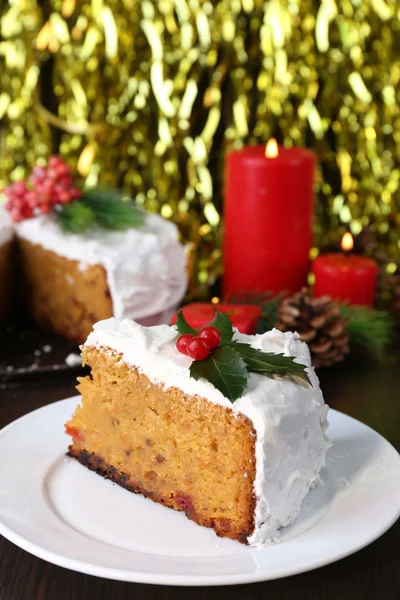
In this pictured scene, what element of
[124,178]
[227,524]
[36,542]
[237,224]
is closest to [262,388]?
[227,524]

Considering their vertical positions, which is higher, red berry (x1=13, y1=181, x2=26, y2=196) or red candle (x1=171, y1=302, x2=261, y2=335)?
red berry (x1=13, y1=181, x2=26, y2=196)

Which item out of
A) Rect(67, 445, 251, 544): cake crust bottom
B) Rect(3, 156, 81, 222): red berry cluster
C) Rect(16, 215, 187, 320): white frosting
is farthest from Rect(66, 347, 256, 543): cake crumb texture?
Rect(3, 156, 81, 222): red berry cluster

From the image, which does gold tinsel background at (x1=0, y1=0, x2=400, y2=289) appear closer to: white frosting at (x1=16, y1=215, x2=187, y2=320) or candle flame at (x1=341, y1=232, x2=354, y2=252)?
candle flame at (x1=341, y1=232, x2=354, y2=252)

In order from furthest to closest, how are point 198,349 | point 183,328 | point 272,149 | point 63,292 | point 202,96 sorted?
1. point 202,96
2. point 272,149
3. point 63,292
4. point 183,328
5. point 198,349

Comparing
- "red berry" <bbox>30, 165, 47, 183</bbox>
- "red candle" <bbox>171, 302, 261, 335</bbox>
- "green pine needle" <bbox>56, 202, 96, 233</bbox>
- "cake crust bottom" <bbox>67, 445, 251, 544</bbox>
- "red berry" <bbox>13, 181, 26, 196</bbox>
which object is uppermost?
"red berry" <bbox>30, 165, 47, 183</bbox>

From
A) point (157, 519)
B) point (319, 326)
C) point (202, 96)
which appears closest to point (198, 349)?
point (157, 519)

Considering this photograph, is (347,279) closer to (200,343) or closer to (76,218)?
(76,218)
